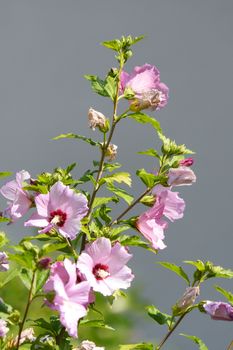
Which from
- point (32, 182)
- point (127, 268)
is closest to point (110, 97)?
point (32, 182)

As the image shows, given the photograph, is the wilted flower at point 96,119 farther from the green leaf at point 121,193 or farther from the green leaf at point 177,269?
the green leaf at point 177,269

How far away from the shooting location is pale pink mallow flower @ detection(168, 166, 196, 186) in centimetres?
298

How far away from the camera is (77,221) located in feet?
8.96

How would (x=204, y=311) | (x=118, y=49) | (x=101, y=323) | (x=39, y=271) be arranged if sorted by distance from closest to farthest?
1. (x=39, y=271)
2. (x=101, y=323)
3. (x=204, y=311)
4. (x=118, y=49)

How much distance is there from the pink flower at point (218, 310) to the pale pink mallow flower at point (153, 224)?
0.31 metres

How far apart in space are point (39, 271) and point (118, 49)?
1.07m

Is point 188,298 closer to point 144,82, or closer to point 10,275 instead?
point 10,275

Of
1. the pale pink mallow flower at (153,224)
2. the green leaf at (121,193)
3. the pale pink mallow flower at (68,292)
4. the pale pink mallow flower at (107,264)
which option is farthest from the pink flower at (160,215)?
the pale pink mallow flower at (68,292)

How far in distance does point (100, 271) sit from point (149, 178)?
512 mm

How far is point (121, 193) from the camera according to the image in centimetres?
307

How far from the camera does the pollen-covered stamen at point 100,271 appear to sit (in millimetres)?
2674

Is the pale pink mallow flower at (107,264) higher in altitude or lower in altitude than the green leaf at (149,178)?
lower

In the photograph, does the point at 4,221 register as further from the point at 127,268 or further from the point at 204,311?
the point at 204,311

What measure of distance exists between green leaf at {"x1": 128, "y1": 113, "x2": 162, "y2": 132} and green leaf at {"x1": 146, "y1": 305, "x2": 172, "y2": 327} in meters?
0.73
